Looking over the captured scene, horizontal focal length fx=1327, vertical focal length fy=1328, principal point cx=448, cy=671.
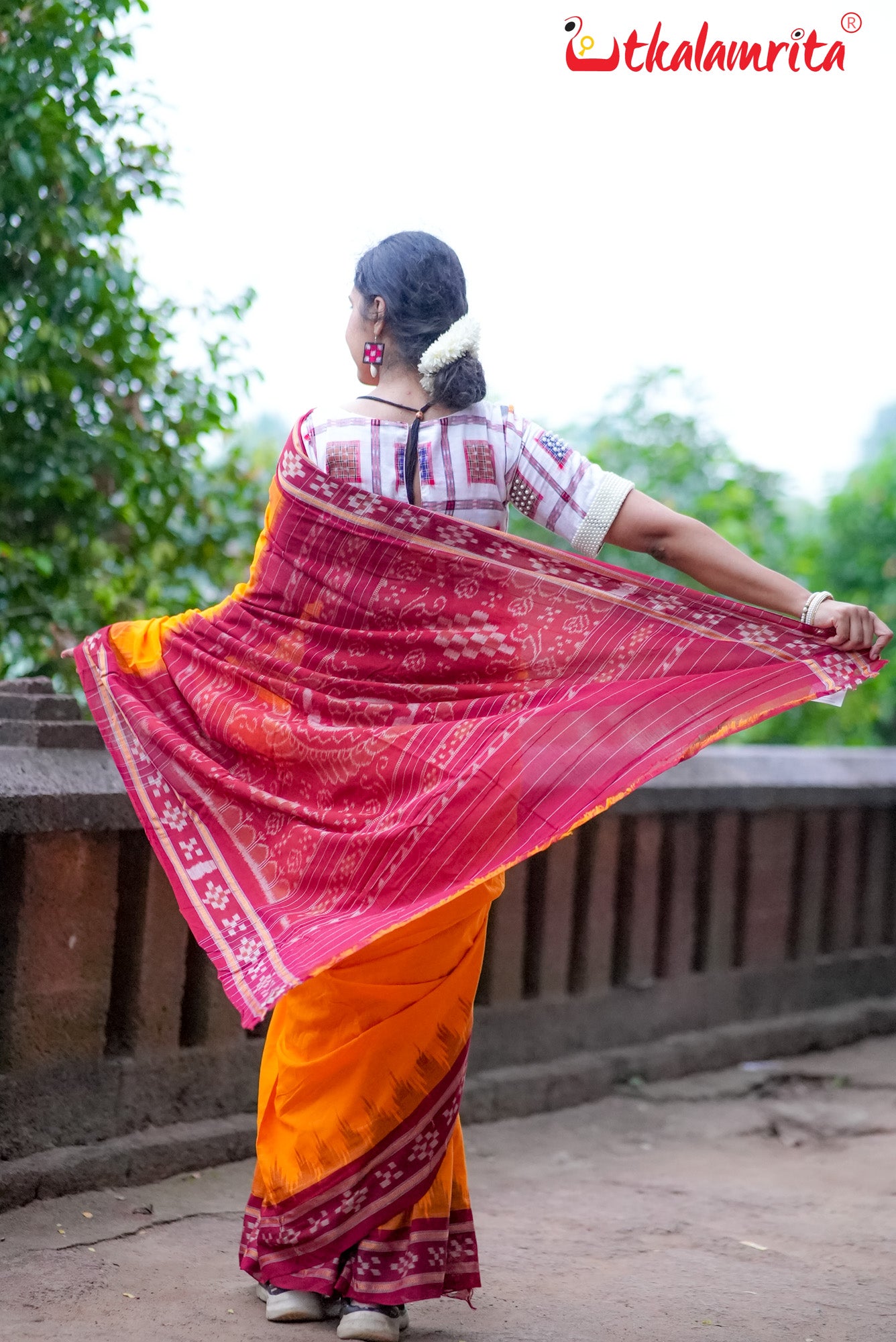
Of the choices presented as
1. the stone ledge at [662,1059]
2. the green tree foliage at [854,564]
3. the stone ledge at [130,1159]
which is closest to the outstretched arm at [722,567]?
the stone ledge at [130,1159]

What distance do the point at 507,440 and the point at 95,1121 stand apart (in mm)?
1748

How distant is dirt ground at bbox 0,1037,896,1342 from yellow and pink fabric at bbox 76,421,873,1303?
8.3 inches

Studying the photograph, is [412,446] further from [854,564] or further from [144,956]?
[854,564]

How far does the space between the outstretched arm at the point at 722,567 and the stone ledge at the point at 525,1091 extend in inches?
68.5

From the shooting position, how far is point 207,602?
4371 mm

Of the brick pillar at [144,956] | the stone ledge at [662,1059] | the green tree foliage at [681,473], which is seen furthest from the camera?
the green tree foliage at [681,473]

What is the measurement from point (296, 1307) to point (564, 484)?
5.03 feet

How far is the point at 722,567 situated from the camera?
2.34 m

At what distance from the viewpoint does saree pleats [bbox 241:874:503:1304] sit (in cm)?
231

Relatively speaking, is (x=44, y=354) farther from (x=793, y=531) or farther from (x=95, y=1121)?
(x=793, y=531)

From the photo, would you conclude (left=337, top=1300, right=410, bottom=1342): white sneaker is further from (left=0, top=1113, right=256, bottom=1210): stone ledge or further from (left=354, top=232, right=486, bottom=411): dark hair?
(left=354, top=232, right=486, bottom=411): dark hair

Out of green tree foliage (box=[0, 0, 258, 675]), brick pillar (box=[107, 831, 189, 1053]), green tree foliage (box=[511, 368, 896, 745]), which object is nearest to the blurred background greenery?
green tree foliage (box=[0, 0, 258, 675])

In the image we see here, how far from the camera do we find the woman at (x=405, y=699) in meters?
2.29

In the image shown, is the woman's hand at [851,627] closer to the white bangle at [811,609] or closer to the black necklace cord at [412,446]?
the white bangle at [811,609]
